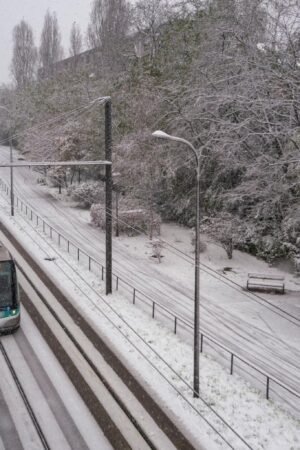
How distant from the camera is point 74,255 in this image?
24.8 metres

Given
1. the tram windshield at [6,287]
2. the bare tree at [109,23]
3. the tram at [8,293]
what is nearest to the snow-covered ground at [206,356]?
the tram at [8,293]

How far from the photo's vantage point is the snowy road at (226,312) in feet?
47.9

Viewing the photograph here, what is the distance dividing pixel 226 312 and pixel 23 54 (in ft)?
207

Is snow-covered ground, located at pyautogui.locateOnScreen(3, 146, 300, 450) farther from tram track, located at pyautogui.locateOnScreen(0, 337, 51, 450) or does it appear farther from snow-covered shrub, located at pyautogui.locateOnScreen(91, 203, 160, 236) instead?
tram track, located at pyautogui.locateOnScreen(0, 337, 51, 450)

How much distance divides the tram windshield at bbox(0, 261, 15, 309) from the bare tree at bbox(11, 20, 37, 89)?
60.1 metres

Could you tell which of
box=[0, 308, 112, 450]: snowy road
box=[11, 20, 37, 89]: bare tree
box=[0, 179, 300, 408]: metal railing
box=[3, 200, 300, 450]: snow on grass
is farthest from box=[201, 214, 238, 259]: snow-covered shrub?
box=[11, 20, 37, 89]: bare tree

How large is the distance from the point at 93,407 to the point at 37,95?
4791 centimetres

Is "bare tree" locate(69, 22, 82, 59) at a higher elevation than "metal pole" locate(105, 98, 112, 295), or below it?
higher

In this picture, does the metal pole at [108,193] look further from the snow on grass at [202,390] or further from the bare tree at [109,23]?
the bare tree at [109,23]

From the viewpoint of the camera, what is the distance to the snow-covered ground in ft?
35.2

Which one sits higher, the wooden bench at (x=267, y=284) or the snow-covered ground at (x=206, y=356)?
the wooden bench at (x=267, y=284)

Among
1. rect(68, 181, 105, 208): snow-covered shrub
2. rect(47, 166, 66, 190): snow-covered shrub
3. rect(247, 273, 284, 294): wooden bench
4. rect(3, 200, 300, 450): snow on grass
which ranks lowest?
rect(3, 200, 300, 450): snow on grass

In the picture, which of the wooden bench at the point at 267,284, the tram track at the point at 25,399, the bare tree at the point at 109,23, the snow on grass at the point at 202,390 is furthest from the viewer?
the bare tree at the point at 109,23

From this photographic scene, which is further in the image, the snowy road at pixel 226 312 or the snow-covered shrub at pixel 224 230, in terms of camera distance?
the snow-covered shrub at pixel 224 230
